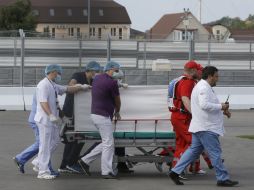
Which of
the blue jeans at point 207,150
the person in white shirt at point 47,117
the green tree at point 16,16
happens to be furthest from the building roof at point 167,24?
the blue jeans at point 207,150

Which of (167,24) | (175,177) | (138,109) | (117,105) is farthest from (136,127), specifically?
(167,24)

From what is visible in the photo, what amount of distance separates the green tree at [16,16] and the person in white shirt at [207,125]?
81.4 meters

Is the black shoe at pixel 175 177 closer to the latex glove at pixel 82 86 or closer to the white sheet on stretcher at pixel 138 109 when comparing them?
the white sheet on stretcher at pixel 138 109

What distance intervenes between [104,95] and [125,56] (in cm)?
2551

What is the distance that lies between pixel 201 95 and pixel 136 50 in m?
26.8

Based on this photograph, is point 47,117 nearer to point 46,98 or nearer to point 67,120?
point 46,98

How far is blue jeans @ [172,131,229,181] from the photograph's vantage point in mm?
12438

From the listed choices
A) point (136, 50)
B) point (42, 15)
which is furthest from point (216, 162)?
point (42, 15)

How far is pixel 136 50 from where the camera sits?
1542 inches

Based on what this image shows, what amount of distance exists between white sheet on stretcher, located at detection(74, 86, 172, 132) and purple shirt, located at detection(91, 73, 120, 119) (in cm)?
37

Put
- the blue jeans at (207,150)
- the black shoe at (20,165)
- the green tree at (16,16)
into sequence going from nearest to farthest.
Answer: the blue jeans at (207,150) → the black shoe at (20,165) → the green tree at (16,16)

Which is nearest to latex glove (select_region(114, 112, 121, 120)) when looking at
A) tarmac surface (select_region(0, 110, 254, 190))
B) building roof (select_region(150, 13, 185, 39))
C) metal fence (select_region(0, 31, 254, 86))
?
tarmac surface (select_region(0, 110, 254, 190))

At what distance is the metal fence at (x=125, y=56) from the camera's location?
120 feet

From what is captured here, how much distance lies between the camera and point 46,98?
13.2 meters
